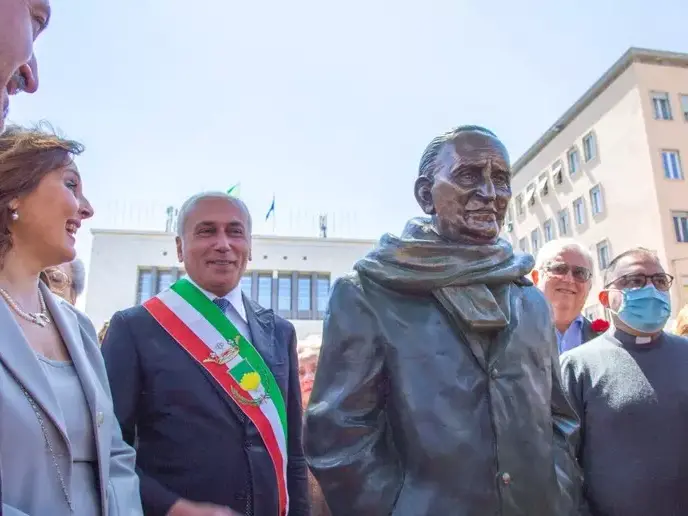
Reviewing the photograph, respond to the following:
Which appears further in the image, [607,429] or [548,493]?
[607,429]

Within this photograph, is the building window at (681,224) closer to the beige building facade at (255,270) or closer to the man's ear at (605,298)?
the beige building facade at (255,270)

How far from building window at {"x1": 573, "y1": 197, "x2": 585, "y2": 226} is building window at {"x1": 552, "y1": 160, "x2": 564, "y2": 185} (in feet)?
5.10

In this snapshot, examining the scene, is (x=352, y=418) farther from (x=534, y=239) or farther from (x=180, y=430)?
(x=534, y=239)

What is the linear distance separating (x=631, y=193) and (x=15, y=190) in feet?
72.9

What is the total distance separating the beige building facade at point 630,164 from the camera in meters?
20.0

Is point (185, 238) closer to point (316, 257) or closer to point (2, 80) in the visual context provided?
point (2, 80)

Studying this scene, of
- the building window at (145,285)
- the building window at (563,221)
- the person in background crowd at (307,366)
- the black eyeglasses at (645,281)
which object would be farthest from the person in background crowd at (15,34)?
the building window at (145,285)

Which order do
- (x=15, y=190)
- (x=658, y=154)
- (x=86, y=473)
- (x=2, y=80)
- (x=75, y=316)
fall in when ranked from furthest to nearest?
1. (x=658, y=154)
2. (x=75, y=316)
3. (x=15, y=190)
4. (x=86, y=473)
5. (x=2, y=80)

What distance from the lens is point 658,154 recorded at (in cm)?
2056

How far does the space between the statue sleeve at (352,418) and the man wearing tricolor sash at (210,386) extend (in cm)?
61

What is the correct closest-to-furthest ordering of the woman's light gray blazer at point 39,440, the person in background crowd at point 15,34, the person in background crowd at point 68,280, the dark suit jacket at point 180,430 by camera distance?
1. the person in background crowd at point 15,34
2. the woman's light gray blazer at point 39,440
3. the dark suit jacket at point 180,430
4. the person in background crowd at point 68,280

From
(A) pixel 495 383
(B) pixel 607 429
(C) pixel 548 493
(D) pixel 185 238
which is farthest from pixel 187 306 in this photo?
(B) pixel 607 429

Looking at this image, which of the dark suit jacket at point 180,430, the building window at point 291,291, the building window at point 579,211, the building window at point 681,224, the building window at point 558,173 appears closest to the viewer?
the dark suit jacket at point 180,430

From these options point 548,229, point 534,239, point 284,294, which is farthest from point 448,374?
point 284,294
